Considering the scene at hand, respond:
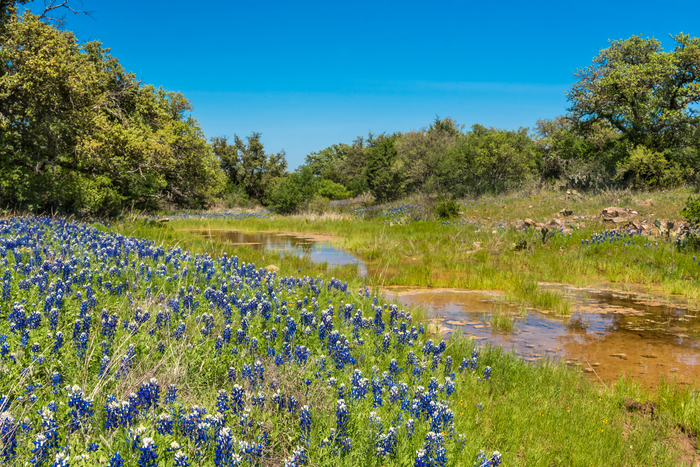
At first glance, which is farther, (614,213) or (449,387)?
(614,213)

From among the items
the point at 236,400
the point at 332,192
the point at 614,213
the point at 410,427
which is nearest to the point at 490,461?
the point at 410,427

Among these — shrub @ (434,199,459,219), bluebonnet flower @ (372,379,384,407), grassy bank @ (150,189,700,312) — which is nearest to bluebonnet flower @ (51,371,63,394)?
bluebonnet flower @ (372,379,384,407)

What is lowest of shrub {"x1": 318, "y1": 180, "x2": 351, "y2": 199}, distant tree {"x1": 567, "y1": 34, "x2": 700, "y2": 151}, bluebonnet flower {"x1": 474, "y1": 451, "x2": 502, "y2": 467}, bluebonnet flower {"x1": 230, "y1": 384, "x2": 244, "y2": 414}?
bluebonnet flower {"x1": 474, "y1": 451, "x2": 502, "y2": 467}

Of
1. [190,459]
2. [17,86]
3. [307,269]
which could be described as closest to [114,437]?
[190,459]

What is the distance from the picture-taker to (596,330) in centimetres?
733

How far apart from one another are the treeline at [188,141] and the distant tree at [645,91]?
0.07m

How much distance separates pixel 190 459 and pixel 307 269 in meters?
9.34

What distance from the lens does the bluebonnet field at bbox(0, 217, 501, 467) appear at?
2.75 meters

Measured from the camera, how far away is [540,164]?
39.3m

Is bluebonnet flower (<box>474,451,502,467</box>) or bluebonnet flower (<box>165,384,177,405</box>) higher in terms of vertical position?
bluebonnet flower (<box>165,384,177,405</box>)

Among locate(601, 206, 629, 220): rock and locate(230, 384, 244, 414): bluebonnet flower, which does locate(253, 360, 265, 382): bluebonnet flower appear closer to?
locate(230, 384, 244, 414): bluebonnet flower

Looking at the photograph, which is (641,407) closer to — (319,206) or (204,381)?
(204,381)

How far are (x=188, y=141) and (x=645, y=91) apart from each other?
110 feet

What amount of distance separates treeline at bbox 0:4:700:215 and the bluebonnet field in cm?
1298
